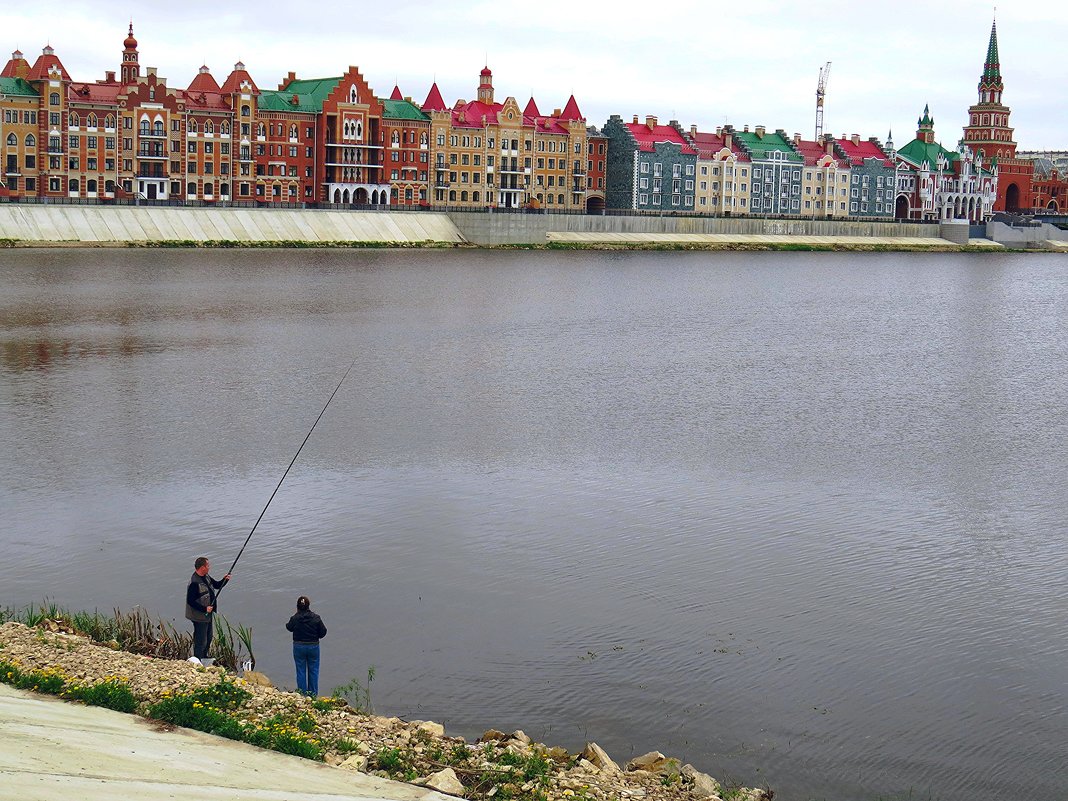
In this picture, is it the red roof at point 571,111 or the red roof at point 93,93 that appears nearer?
the red roof at point 93,93

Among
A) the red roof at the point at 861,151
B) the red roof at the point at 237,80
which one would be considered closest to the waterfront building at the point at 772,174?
the red roof at the point at 861,151

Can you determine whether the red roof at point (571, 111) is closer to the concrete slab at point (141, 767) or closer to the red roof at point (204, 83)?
the red roof at point (204, 83)

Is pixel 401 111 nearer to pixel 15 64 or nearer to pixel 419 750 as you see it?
pixel 15 64

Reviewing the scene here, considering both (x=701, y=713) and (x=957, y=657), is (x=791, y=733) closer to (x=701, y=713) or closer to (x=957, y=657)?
(x=701, y=713)

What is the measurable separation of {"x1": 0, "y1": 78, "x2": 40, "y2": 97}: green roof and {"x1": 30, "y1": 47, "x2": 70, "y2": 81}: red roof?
107 centimetres

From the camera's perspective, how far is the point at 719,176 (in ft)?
543

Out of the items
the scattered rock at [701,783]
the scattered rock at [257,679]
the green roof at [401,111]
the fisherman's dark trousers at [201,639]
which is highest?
the green roof at [401,111]

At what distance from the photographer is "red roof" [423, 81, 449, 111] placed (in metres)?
144

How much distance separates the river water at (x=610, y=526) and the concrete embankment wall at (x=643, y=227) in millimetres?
70995

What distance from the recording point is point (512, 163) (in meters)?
148

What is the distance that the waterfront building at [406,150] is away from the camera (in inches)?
5404

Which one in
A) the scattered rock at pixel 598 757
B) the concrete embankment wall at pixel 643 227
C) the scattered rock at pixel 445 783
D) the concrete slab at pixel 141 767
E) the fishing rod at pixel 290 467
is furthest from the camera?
the concrete embankment wall at pixel 643 227

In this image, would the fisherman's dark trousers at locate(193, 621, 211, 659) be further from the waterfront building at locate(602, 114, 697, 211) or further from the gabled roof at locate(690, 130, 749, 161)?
the gabled roof at locate(690, 130, 749, 161)

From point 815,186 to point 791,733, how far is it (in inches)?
6582
